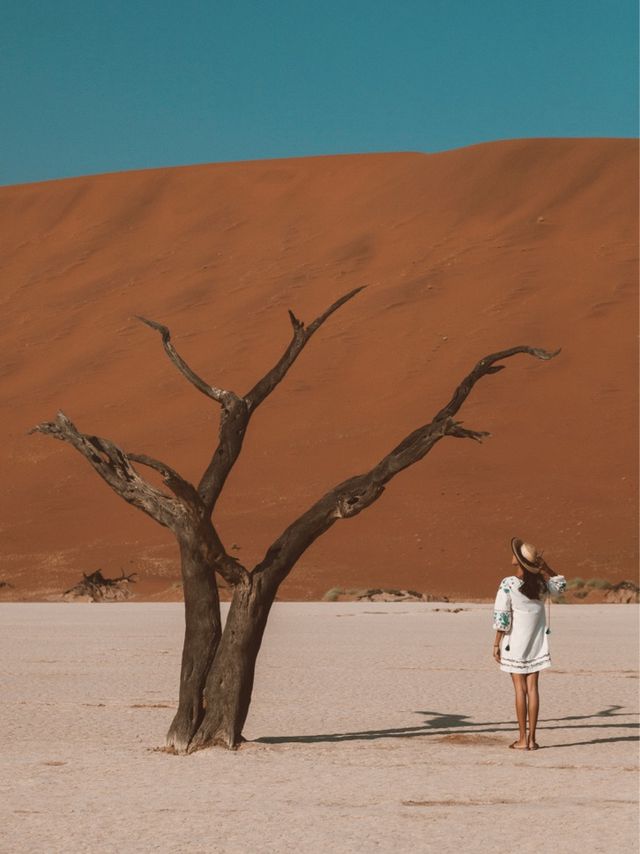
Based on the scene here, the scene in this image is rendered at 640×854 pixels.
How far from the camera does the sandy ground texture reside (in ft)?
24.3

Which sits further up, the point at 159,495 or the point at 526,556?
the point at 159,495

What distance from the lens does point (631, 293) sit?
5294 centimetres

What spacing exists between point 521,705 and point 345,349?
42134 mm

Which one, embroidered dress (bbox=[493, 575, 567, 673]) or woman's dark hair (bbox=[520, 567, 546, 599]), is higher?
woman's dark hair (bbox=[520, 567, 546, 599])

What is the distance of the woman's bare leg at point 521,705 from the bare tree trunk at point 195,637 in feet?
7.21

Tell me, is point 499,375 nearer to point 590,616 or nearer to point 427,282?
point 427,282

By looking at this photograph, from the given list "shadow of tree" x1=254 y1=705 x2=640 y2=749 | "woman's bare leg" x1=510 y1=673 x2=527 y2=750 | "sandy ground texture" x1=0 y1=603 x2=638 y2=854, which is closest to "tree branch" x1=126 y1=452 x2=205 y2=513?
"sandy ground texture" x1=0 y1=603 x2=638 y2=854

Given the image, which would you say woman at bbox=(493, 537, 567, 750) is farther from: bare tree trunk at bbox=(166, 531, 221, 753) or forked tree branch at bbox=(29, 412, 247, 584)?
bare tree trunk at bbox=(166, 531, 221, 753)

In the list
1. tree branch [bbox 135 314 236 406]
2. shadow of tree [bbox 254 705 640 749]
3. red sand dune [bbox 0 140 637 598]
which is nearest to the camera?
tree branch [bbox 135 314 236 406]

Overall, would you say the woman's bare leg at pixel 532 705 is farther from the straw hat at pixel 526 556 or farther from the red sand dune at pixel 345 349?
the red sand dune at pixel 345 349

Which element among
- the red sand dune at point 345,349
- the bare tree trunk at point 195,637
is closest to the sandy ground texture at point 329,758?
the bare tree trunk at point 195,637

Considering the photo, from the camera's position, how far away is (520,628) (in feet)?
34.1

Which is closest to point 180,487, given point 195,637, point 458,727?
point 195,637

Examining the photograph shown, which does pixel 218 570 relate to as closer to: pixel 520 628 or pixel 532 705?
pixel 520 628
